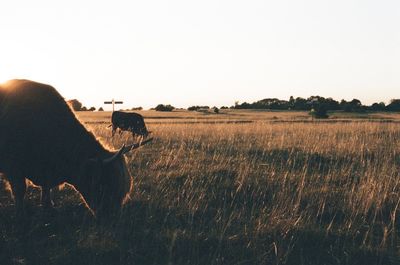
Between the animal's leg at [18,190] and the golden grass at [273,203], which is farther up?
the animal's leg at [18,190]

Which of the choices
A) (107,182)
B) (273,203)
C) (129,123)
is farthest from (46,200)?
(129,123)

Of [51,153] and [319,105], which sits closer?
[51,153]

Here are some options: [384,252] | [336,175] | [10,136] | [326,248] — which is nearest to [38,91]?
[10,136]

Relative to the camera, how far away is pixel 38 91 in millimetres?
6898

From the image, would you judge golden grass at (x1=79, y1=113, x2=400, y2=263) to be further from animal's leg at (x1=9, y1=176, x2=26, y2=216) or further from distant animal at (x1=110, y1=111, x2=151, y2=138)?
distant animal at (x1=110, y1=111, x2=151, y2=138)

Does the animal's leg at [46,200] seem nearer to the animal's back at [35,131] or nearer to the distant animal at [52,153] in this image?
the distant animal at [52,153]

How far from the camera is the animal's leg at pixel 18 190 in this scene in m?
6.12

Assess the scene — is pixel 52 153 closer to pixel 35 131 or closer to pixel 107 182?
pixel 35 131

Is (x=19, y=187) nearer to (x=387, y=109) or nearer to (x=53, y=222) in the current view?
(x=53, y=222)

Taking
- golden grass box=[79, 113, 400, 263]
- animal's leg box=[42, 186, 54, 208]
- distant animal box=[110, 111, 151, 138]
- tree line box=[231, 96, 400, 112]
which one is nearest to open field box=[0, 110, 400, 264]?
golden grass box=[79, 113, 400, 263]

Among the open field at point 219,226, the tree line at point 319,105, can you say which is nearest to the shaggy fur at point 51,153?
the open field at point 219,226

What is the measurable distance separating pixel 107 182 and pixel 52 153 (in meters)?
1.08

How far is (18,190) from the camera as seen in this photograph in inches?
244

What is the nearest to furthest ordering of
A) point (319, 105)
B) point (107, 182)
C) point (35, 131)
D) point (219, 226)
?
1. point (219, 226)
2. point (107, 182)
3. point (35, 131)
4. point (319, 105)
